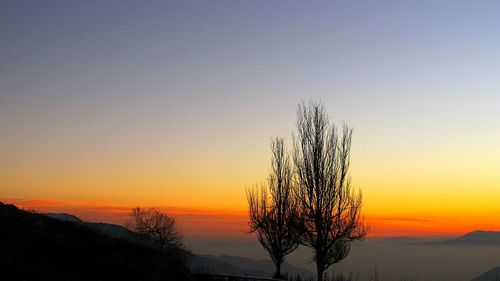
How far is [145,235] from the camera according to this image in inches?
3398

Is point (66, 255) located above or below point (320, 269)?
above

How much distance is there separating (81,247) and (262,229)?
17.5 meters

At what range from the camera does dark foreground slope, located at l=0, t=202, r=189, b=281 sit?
899 inches

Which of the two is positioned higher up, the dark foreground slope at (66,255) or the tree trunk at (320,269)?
the dark foreground slope at (66,255)

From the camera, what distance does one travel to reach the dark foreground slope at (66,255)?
2284 cm

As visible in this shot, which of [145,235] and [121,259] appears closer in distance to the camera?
[121,259]

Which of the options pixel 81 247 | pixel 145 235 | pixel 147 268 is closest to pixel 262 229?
pixel 147 268

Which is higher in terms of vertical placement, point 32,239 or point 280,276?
point 32,239

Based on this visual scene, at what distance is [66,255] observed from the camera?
2675 cm

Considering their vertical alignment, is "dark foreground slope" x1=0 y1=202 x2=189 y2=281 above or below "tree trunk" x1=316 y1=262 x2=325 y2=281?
above

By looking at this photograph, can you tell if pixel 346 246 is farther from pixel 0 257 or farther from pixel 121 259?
pixel 0 257

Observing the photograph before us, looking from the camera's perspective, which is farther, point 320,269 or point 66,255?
point 320,269

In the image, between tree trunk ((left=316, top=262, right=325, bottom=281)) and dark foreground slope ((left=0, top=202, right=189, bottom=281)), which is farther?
tree trunk ((left=316, top=262, right=325, bottom=281))

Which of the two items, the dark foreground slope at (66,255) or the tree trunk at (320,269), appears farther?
the tree trunk at (320,269)
